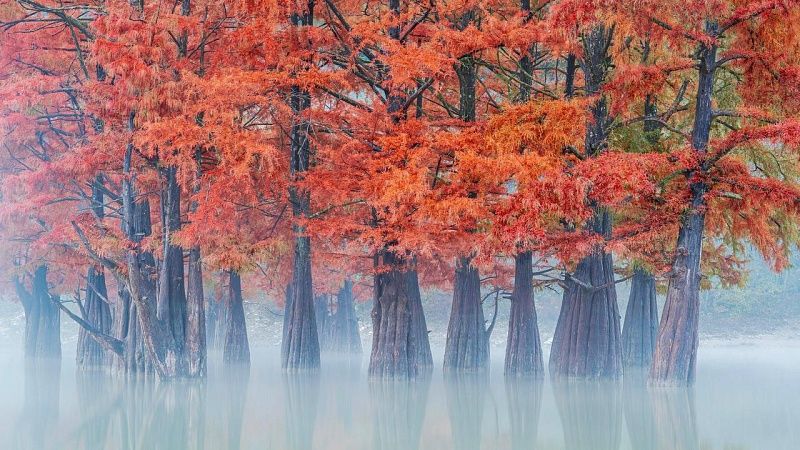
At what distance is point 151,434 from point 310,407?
173 inches

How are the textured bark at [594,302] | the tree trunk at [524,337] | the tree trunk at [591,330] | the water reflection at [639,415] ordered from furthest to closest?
the tree trunk at [524,337]
the tree trunk at [591,330]
the textured bark at [594,302]
the water reflection at [639,415]

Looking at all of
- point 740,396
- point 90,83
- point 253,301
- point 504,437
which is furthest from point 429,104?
point 253,301

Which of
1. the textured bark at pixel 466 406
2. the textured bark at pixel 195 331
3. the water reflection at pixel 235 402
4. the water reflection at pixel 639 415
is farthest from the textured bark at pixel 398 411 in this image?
the textured bark at pixel 195 331

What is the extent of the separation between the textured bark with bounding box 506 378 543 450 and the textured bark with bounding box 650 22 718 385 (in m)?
2.64

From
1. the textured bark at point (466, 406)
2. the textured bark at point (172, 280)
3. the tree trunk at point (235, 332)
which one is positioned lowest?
the textured bark at point (466, 406)

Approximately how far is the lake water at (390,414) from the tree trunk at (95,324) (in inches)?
105

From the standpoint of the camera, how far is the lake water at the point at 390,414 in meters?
14.6

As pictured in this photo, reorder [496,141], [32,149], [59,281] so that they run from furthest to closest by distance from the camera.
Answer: [59,281], [32,149], [496,141]

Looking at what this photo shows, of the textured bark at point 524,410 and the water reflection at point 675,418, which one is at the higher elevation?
the water reflection at point 675,418

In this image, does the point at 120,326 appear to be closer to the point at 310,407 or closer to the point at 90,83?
the point at 90,83

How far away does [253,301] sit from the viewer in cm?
5622

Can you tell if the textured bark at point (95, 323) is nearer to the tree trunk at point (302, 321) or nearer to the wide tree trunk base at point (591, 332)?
the tree trunk at point (302, 321)

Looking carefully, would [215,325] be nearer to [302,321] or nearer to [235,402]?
[302,321]

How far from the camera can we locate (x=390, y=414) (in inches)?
709
